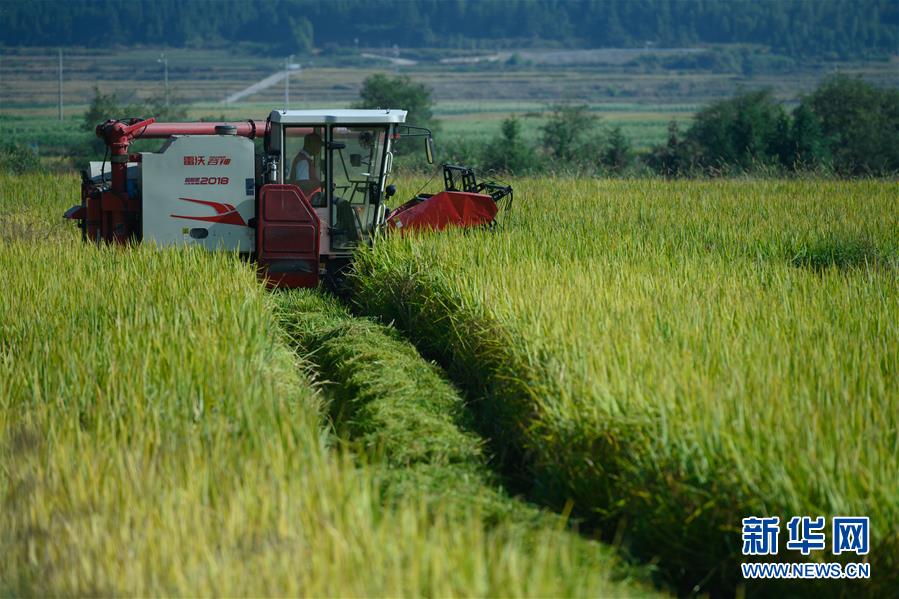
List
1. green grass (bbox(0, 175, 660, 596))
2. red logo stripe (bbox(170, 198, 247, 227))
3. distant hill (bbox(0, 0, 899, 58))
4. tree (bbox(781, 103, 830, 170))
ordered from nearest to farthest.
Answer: green grass (bbox(0, 175, 660, 596))
red logo stripe (bbox(170, 198, 247, 227))
tree (bbox(781, 103, 830, 170))
distant hill (bbox(0, 0, 899, 58))

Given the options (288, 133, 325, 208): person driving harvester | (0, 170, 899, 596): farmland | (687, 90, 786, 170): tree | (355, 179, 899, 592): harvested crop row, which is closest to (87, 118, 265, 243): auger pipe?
(288, 133, 325, 208): person driving harvester

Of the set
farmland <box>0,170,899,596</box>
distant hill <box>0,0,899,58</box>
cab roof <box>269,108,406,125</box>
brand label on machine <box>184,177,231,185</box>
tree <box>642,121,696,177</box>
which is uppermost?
distant hill <box>0,0,899,58</box>

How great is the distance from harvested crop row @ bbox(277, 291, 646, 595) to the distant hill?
463 ft

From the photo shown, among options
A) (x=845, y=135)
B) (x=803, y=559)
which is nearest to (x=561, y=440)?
(x=803, y=559)

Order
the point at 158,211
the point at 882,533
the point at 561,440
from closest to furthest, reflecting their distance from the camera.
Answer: the point at 882,533 → the point at 561,440 → the point at 158,211

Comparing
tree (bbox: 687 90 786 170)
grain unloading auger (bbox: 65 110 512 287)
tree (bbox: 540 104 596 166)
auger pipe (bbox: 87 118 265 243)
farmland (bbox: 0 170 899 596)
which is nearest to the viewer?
farmland (bbox: 0 170 899 596)

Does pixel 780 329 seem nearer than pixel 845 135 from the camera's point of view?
Yes

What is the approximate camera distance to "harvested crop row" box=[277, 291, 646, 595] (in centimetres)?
464

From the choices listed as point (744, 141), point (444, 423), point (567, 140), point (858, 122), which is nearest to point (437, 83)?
point (567, 140)

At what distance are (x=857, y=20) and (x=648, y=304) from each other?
519 feet

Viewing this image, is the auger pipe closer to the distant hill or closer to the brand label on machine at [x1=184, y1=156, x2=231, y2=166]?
the brand label on machine at [x1=184, y1=156, x2=231, y2=166]

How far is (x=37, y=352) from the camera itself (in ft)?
21.6

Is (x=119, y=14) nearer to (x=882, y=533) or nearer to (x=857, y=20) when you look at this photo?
(x=857, y=20)

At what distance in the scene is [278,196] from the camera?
457 inches
